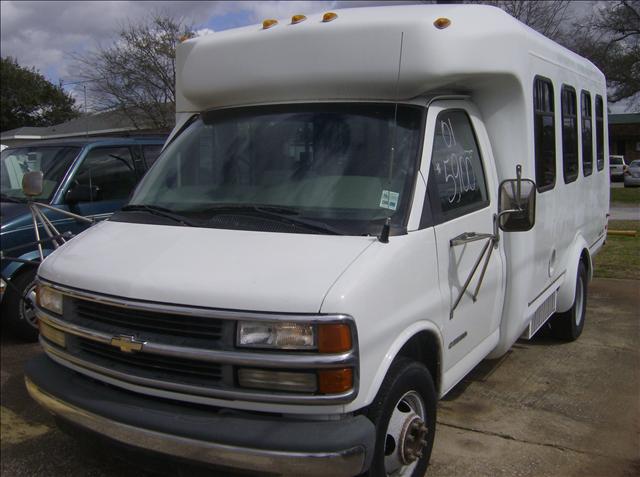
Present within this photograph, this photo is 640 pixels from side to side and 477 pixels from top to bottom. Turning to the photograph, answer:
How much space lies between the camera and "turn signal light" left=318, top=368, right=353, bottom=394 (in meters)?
2.64

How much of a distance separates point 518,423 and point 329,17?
9.37 ft

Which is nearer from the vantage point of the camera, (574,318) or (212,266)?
(212,266)

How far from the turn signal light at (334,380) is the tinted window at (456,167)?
124 cm

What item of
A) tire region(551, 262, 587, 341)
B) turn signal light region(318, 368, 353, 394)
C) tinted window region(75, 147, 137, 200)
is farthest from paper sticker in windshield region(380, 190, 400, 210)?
tinted window region(75, 147, 137, 200)

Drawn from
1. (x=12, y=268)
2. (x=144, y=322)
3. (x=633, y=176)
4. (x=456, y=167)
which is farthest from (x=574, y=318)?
(x=633, y=176)

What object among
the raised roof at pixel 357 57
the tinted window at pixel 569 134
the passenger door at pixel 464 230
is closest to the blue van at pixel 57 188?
the raised roof at pixel 357 57

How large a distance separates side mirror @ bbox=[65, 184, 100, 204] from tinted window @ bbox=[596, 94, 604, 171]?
17.3 ft

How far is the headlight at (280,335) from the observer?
263 centimetres

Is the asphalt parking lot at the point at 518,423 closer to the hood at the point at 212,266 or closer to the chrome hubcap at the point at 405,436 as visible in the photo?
the chrome hubcap at the point at 405,436

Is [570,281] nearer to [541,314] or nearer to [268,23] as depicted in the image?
[541,314]

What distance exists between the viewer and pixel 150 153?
7598mm

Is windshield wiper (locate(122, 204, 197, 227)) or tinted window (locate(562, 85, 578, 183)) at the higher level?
tinted window (locate(562, 85, 578, 183))

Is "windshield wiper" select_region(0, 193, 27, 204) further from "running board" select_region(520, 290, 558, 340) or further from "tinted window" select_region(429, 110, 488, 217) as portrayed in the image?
"running board" select_region(520, 290, 558, 340)

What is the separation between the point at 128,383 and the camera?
2.96 metres
